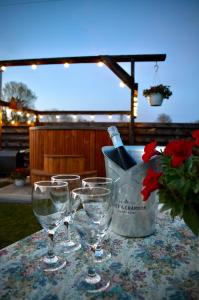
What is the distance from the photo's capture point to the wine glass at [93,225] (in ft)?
1.72

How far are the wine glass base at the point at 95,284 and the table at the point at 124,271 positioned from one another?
1cm

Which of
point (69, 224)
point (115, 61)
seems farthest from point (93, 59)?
point (69, 224)

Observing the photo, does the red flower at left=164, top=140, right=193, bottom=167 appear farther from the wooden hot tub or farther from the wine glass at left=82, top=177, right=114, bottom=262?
the wooden hot tub

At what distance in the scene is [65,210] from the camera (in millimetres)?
644

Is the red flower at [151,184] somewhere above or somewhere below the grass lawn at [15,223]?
above

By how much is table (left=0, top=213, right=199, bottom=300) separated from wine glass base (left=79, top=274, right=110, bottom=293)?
0.01m

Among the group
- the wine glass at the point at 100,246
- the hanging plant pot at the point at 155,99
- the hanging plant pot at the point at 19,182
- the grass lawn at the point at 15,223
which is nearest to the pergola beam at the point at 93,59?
the hanging plant pot at the point at 155,99

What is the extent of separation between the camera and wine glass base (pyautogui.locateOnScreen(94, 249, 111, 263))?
Result: 2.04 ft

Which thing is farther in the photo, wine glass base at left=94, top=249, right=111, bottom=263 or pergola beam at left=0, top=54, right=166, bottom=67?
pergola beam at left=0, top=54, right=166, bottom=67

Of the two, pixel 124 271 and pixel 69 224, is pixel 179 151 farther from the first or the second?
pixel 69 224

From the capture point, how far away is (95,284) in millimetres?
516

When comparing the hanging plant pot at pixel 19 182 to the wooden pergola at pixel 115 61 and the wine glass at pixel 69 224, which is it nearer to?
the wooden pergola at pixel 115 61

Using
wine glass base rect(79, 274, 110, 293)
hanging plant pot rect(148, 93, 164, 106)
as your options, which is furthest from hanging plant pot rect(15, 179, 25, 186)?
wine glass base rect(79, 274, 110, 293)

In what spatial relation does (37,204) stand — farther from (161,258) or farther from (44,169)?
(44,169)
